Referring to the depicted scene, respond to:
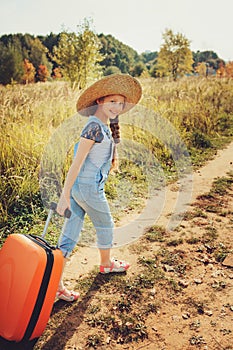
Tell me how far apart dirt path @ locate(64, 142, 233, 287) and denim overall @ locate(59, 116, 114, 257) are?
55 centimetres

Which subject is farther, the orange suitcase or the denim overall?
the denim overall

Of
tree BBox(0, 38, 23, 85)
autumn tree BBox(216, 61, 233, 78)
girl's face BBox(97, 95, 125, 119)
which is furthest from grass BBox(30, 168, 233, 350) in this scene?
tree BBox(0, 38, 23, 85)

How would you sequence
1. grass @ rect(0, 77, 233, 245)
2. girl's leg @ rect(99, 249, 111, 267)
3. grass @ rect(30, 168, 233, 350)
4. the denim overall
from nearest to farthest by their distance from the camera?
grass @ rect(30, 168, 233, 350) < the denim overall < girl's leg @ rect(99, 249, 111, 267) < grass @ rect(0, 77, 233, 245)

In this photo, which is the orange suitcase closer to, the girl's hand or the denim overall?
the girl's hand

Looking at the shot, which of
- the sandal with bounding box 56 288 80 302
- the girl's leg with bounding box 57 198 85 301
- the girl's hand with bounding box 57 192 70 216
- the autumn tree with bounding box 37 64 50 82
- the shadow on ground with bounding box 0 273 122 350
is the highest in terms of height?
the autumn tree with bounding box 37 64 50 82

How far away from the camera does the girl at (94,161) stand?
225 centimetres

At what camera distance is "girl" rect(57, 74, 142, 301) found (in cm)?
225

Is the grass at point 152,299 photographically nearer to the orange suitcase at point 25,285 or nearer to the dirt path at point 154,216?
the dirt path at point 154,216

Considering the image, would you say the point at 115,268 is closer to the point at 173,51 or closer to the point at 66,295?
the point at 66,295

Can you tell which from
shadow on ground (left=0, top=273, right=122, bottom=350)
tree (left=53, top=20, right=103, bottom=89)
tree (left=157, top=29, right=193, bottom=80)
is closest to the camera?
shadow on ground (left=0, top=273, right=122, bottom=350)

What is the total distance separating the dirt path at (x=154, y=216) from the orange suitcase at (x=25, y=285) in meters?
0.86

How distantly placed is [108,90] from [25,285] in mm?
1342

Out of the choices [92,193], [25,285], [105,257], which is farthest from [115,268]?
[25,285]

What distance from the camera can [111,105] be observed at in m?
2.41
